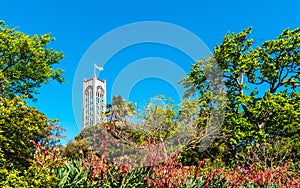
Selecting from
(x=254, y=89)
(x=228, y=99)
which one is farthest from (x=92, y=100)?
(x=254, y=89)

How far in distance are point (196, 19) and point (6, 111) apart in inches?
237

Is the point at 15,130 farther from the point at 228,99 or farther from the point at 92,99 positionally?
the point at 228,99

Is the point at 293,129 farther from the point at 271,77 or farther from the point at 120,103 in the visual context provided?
the point at 120,103

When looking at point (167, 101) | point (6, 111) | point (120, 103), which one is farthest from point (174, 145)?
point (6, 111)

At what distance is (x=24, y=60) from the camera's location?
16.0m

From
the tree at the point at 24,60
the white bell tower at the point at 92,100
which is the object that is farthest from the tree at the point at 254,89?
the tree at the point at 24,60

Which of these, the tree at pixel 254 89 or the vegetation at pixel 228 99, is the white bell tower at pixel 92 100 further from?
the tree at pixel 254 89

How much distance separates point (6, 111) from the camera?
7.32 metres

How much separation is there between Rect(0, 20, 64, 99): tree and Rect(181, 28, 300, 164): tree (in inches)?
252

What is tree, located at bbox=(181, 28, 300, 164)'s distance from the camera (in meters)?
14.9

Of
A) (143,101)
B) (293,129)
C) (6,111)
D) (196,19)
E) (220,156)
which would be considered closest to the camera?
(6,111)

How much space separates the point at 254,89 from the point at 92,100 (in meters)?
8.19

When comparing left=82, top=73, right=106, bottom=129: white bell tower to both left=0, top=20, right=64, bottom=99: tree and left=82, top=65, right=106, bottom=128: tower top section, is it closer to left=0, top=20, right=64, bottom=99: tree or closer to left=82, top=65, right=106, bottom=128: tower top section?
left=82, top=65, right=106, bottom=128: tower top section

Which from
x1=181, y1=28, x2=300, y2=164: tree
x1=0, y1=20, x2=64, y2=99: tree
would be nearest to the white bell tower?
x1=181, y1=28, x2=300, y2=164: tree
